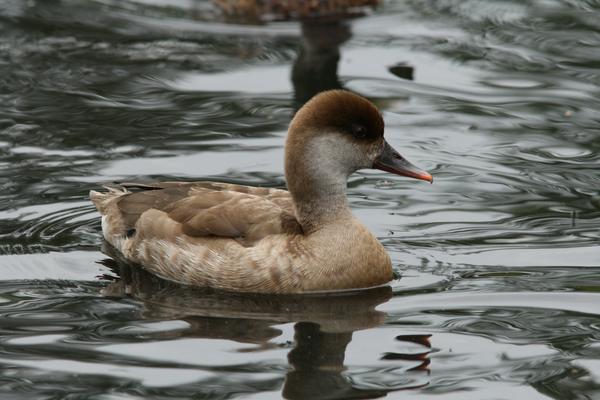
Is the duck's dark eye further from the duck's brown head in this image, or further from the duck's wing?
the duck's wing

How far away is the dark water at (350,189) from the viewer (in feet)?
24.6

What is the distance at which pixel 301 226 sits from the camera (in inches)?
355

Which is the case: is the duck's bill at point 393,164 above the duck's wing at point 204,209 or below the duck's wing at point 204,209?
above

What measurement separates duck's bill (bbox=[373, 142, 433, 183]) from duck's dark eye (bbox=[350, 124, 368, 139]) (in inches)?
8.9

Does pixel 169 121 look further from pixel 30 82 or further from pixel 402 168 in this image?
pixel 402 168

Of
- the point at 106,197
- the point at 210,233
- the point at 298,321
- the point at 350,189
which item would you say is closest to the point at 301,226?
the point at 210,233

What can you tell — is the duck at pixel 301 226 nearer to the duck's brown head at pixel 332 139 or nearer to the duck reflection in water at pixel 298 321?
the duck's brown head at pixel 332 139

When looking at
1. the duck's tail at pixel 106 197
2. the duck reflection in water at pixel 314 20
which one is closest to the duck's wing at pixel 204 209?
the duck's tail at pixel 106 197

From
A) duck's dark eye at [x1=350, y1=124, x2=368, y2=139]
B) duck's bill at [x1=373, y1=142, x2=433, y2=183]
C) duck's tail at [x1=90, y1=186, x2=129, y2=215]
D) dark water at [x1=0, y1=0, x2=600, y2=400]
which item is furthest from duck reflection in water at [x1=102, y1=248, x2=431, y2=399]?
duck's dark eye at [x1=350, y1=124, x2=368, y2=139]

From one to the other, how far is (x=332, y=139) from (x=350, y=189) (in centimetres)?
199

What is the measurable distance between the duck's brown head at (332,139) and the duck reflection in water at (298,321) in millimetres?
810

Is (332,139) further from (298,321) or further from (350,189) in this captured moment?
(350,189)

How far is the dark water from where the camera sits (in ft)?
24.6

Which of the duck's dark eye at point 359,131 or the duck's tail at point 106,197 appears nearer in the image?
the duck's dark eye at point 359,131
